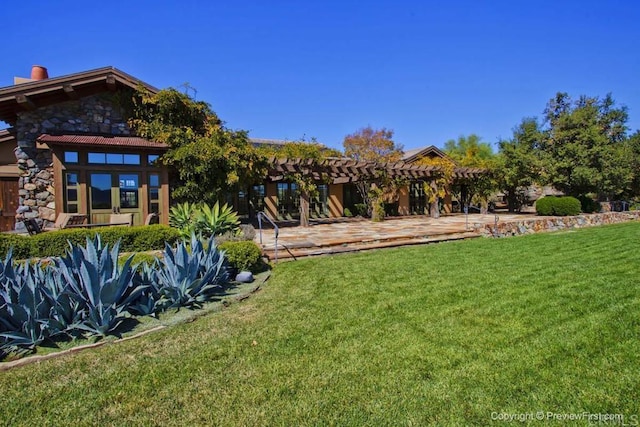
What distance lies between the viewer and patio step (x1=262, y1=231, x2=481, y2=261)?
8281 mm

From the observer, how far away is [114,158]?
11.9 metres

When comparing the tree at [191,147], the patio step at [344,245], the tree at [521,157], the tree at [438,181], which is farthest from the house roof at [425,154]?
the tree at [191,147]

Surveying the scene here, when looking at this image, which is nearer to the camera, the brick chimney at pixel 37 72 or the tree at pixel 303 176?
the brick chimney at pixel 37 72

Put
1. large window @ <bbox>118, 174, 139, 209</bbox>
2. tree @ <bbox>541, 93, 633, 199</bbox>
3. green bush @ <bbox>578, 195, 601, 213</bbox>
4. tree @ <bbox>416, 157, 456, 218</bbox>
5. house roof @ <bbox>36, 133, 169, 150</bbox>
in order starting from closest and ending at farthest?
house roof @ <bbox>36, 133, 169, 150</bbox>
large window @ <bbox>118, 174, 139, 209</bbox>
tree @ <bbox>541, 93, 633, 199</bbox>
tree @ <bbox>416, 157, 456, 218</bbox>
green bush @ <bbox>578, 195, 601, 213</bbox>

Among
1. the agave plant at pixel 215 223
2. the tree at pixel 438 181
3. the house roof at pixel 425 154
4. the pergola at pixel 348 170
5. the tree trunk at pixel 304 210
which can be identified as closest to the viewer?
the agave plant at pixel 215 223

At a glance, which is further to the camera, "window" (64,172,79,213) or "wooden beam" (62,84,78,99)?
"window" (64,172,79,213)

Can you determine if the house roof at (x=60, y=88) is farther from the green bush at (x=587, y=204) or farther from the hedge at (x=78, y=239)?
the green bush at (x=587, y=204)

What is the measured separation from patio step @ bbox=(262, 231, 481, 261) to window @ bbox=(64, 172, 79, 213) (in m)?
7.12

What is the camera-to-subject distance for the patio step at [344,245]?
8.28 m

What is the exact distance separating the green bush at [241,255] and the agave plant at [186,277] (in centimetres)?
92

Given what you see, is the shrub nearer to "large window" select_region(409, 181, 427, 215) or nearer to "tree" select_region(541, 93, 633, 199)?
"large window" select_region(409, 181, 427, 215)

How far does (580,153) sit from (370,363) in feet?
68.6

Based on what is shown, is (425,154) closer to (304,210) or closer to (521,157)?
(521,157)

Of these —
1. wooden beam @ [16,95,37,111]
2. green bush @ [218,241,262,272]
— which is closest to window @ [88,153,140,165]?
wooden beam @ [16,95,37,111]
